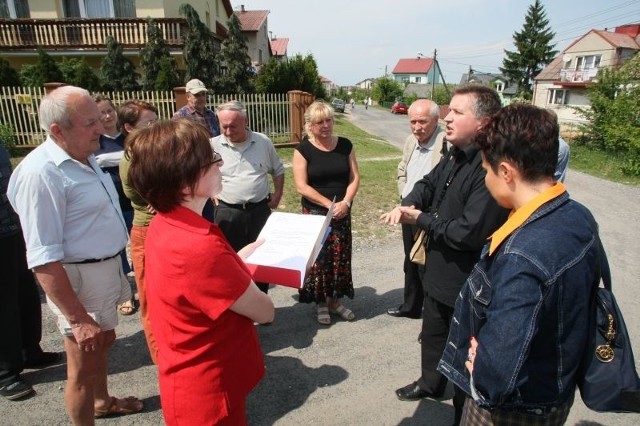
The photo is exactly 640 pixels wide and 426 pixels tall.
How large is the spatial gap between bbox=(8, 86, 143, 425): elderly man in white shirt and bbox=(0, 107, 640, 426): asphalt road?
77cm

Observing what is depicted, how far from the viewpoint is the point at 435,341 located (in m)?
2.60

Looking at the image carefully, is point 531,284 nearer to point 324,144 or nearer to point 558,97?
point 324,144

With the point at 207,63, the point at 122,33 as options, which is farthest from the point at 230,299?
the point at 122,33

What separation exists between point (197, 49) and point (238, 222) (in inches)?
550

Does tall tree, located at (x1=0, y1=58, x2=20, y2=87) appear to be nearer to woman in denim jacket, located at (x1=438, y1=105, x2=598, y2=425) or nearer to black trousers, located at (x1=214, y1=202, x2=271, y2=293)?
black trousers, located at (x1=214, y1=202, x2=271, y2=293)

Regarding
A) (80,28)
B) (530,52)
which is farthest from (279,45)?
(80,28)

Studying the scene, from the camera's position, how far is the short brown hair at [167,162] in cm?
141

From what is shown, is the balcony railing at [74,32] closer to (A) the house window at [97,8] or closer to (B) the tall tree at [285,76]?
(A) the house window at [97,8]

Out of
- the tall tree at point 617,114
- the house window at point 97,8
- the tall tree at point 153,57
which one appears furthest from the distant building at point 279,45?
the tall tree at point 617,114

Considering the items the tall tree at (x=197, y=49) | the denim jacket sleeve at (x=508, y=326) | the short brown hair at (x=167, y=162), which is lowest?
the denim jacket sleeve at (x=508, y=326)

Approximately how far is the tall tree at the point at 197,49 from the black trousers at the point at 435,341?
1528 centimetres

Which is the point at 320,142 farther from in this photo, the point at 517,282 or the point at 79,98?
the point at 517,282

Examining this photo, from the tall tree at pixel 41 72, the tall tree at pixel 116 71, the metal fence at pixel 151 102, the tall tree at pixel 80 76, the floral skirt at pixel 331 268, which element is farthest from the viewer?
the tall tree at pixel 116 71

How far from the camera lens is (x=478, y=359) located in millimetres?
1389
